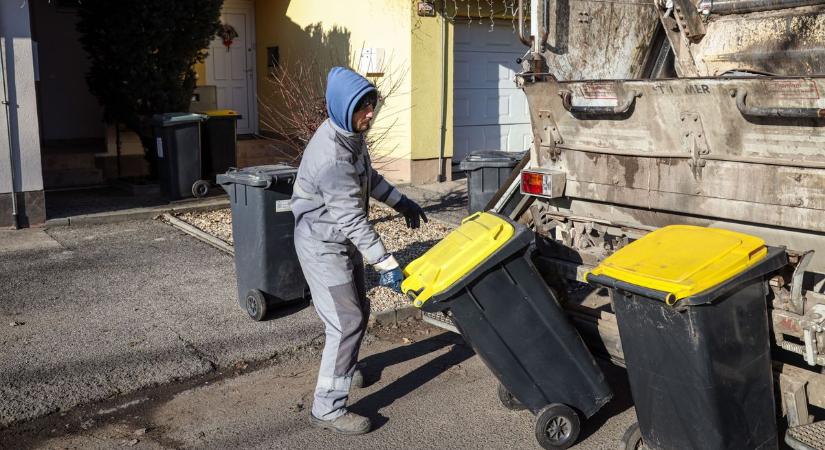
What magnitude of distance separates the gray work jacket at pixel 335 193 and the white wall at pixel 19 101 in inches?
198

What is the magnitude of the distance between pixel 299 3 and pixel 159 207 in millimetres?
4569

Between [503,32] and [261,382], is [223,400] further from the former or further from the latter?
[503,32]

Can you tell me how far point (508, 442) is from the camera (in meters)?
4.07

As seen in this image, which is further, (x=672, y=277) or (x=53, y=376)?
A: (x=53, y=376)

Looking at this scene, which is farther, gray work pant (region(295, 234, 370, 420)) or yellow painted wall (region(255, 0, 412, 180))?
yellow painted wall (region(255, 0, 412, 180))

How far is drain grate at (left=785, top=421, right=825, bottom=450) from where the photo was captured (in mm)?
3309

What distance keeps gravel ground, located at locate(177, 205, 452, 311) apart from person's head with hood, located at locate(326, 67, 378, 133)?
236cm

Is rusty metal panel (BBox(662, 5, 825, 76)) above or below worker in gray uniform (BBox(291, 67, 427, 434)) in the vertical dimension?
above

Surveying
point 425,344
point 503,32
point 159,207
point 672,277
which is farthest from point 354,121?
point 503,32

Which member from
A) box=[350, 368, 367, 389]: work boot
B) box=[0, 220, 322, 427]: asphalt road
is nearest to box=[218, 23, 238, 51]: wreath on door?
box=[0, 220, 322, 427]: asphalt road

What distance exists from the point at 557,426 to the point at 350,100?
1758 millimetres

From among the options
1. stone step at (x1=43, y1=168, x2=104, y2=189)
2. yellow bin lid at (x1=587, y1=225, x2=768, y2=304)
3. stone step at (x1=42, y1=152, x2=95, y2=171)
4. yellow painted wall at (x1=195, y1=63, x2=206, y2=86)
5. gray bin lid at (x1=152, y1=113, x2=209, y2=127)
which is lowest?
stone step at (x1=43, y1=168, x2=104, y2=189)

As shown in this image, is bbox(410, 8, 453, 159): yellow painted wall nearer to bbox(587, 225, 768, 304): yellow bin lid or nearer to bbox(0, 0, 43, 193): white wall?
bbox(0, 0, 43, 193): white wall

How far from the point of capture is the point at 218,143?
10.0 m
